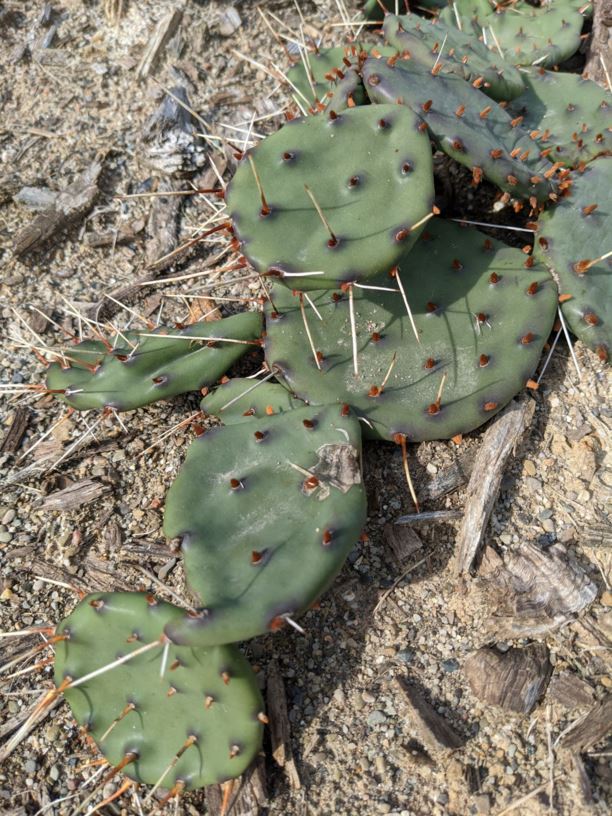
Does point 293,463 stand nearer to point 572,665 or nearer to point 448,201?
point 572,665

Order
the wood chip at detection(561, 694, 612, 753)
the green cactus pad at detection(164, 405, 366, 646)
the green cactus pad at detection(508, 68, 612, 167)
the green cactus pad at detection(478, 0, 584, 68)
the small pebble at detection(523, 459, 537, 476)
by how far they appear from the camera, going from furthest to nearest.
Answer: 1. the green cactus pad at detection(478, 0, 584, 68)
2. the green cactus pad at detection(508, 68, 612, 167)
3. the small pebble at detection(523, 459, 537, 476)
4. the wood chip at detection(561, 694, 612, 753)
5. the green cactus pad at detection(164, 405, 366, 646)

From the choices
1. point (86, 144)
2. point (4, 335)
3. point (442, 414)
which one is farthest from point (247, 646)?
point (86, 144)

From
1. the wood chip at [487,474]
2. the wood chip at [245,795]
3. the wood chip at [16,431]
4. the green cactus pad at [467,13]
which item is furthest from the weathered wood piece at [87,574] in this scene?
the green cactus pad at [467,13]

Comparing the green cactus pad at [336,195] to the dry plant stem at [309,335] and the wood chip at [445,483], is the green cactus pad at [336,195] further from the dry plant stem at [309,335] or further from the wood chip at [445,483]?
the wood chip at [445,483]

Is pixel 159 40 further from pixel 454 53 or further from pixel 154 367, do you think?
pixel 154 367

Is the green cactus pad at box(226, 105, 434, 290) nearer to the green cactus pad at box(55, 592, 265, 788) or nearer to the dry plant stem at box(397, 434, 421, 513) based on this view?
the dry plant stem at box(397, 434, 421, 513)

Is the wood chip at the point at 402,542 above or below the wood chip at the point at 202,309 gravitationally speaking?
below

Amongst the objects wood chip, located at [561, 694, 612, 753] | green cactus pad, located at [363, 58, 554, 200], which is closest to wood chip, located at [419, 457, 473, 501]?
wood chip, located at [561, 694, 612, 753]

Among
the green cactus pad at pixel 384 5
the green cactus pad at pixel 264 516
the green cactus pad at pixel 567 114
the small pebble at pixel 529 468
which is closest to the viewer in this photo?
the green cactus pad at pixel 264 516
